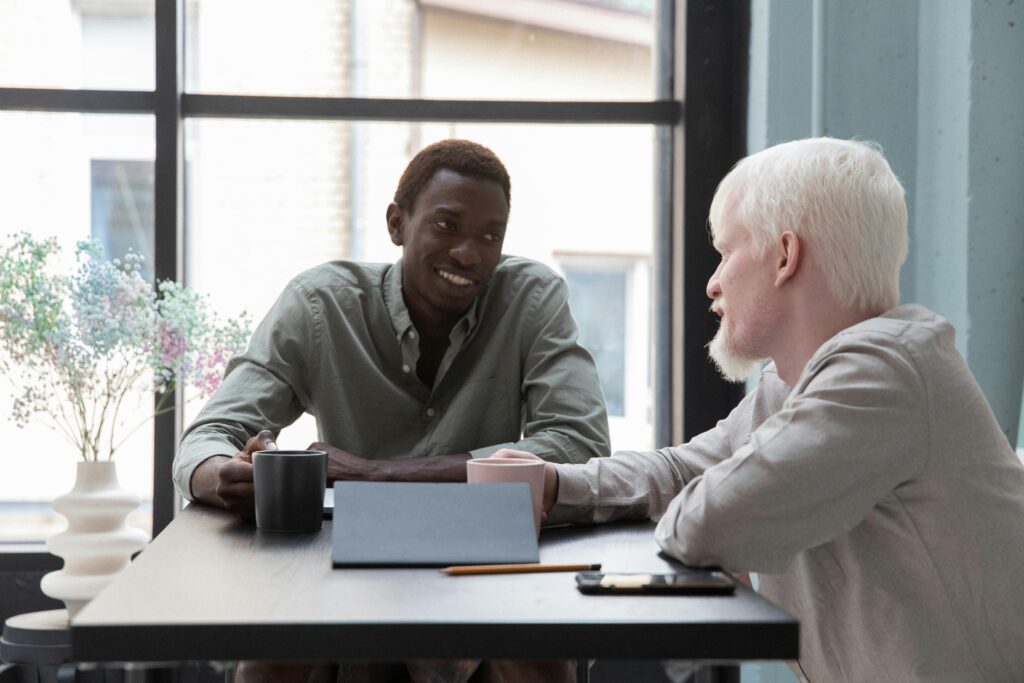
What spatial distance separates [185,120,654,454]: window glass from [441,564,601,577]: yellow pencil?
1.98 meters

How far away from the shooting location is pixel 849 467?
1104mm

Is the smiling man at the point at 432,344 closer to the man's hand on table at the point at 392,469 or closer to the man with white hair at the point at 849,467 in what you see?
the man's hand on table at the point at 392,469

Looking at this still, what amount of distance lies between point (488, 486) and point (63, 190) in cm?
219

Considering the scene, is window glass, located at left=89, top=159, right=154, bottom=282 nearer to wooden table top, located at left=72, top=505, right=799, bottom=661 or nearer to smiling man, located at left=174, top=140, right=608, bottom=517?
smiling man, located at left=174, top=140, right=608, bottom=517

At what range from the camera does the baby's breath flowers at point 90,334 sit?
8.32ft

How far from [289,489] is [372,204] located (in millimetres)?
1792

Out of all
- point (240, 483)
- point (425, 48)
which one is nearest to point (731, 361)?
point (240, 483)

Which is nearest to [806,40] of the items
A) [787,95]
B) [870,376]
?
[787,95]

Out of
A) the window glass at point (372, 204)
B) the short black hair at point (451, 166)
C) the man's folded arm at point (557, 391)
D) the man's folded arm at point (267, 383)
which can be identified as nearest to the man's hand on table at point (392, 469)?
the man's folded arm at point (557, 391)

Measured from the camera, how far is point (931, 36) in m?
2.26

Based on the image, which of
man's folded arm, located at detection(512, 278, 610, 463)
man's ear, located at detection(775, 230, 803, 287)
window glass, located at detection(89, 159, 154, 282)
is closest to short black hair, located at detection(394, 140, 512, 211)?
man's folded arm, located at detection(512, 278, 610, 463)

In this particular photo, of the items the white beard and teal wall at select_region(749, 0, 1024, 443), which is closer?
the white beard

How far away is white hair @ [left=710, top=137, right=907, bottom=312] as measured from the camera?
4.30 feet

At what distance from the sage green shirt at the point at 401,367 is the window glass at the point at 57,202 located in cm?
102
